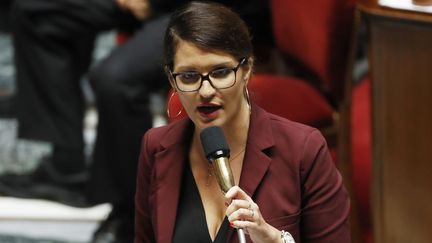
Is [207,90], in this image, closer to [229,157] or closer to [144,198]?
[229,157]

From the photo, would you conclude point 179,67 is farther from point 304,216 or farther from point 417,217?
point 417,217

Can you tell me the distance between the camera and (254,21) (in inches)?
77.3

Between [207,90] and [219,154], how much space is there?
12 centimetres

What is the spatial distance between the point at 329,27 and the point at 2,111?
1374 mm

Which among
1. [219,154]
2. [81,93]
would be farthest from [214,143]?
[81,93]

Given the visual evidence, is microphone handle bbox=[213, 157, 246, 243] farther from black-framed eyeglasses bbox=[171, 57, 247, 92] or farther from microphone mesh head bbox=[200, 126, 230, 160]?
black-framed eyeglasses bbox=[171, 57, 247, 92]

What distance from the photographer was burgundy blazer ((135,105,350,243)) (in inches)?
39.8

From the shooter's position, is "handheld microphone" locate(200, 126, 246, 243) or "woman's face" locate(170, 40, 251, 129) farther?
"woman's face" locate(170, 40, 251, 129)

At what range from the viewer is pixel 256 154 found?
40.4 inches

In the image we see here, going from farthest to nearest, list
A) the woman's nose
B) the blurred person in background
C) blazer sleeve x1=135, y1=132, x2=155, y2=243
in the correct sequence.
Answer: the blurred person in background
blazer sleeve x1=135, y1=132, x2=155, y2=243
the woman's nose

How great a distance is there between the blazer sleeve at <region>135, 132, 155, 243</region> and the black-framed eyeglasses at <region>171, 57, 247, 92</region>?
0.49 feet

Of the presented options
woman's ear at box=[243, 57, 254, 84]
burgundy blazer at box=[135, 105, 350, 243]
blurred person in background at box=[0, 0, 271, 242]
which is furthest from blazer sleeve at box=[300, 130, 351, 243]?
blurred person in background at box=[0, 0, 271, 242]

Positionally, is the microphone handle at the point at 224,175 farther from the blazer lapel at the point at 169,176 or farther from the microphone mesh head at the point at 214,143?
the blazer lapel at the point at 169,176

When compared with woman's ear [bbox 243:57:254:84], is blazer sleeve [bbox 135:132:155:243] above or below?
below
